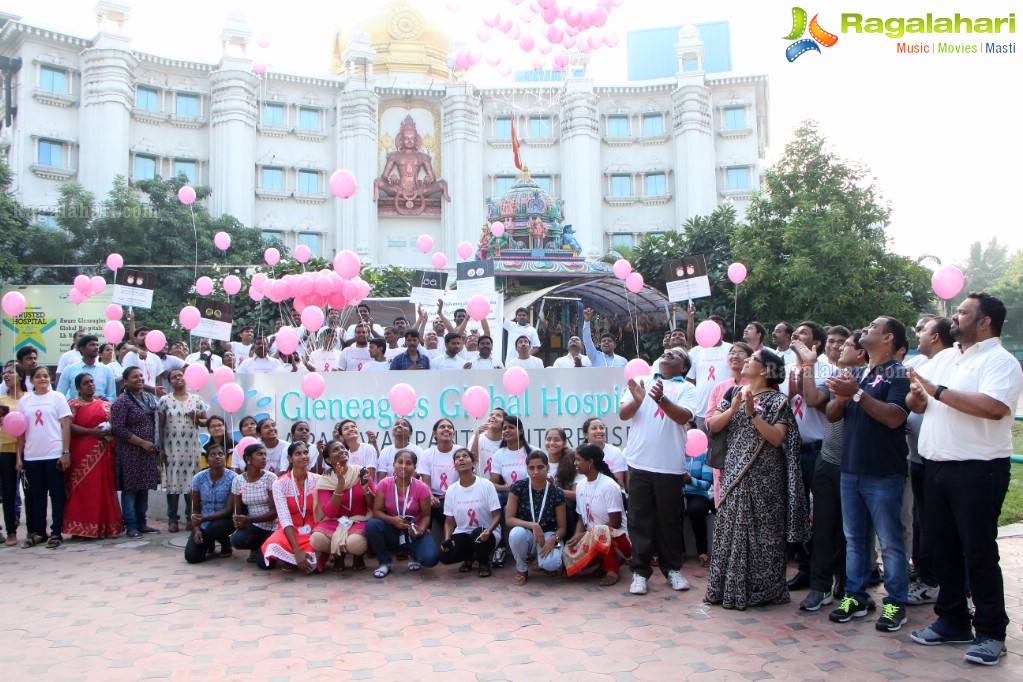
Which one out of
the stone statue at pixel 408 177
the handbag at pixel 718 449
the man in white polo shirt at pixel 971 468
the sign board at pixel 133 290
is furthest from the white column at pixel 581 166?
the man in white polo shirt at pixel 971 468

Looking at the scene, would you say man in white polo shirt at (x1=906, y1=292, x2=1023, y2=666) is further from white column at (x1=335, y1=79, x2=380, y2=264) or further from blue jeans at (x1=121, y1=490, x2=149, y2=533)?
white column at (x1=335, y1=79, x2=380, y2=264)

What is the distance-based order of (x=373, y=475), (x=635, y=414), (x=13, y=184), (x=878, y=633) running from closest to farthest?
(x=878, y=633) < (x=635, y=414) < (x=373, y=475) < (x=13, y=184)

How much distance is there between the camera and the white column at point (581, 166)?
36.3 m

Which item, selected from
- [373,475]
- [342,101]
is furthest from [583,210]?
[373,475]

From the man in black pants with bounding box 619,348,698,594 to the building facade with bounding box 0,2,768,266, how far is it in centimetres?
2875

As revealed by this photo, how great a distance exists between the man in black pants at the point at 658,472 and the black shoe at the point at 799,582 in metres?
0.75

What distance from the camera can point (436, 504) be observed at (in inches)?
278

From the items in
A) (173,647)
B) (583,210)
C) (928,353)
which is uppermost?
(583,210)

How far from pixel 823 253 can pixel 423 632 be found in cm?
1673

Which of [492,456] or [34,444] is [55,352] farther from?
[492,456]

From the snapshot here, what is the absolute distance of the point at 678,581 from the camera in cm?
601

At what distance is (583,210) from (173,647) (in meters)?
32.6

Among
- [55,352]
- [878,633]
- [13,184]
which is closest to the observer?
[878,633]

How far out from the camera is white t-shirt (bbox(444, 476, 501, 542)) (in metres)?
6.73
